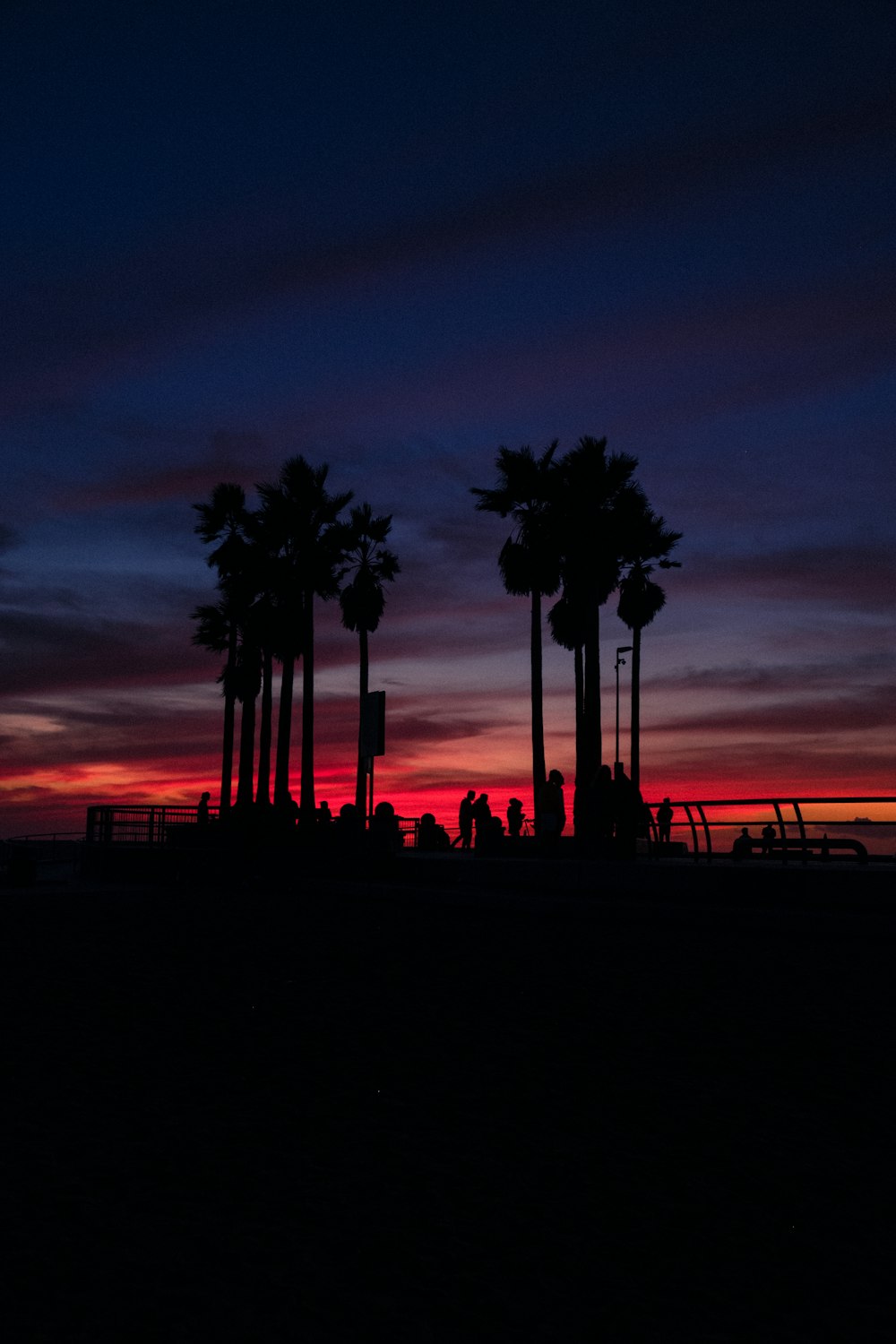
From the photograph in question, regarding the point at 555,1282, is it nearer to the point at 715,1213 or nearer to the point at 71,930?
the point at 715,1213

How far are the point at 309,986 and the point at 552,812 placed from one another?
1686 centimetres

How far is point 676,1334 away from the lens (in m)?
4.06

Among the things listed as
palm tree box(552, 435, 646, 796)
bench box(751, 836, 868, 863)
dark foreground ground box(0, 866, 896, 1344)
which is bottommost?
dark foreground ground box(0, 866, 896, 1344)

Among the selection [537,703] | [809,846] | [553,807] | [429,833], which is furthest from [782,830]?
[537,703]

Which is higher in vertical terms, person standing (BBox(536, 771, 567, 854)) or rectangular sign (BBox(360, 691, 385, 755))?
rectangular sign (BBox(360, 691, 385, 755))

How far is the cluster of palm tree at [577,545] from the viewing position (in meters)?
39.1

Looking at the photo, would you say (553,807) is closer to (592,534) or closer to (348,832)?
(348,832)

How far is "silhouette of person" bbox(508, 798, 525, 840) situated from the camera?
39344mm

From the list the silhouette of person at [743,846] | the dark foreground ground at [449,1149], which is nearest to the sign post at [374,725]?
the silhouette of person at [743,846]

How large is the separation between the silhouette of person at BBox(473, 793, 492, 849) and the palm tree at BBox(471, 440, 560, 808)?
665cm

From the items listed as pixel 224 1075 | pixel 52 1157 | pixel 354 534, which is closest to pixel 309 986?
pixel 224 1075

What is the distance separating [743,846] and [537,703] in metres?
Answer: 20.3

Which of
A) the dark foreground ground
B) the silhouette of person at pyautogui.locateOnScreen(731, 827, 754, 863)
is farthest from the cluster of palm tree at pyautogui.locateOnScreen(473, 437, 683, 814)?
the dark foreground ground

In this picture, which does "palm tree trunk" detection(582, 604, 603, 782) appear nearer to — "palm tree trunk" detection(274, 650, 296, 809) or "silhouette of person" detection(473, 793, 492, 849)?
"silhouette of person" detection(473, 793, 492, 849)
